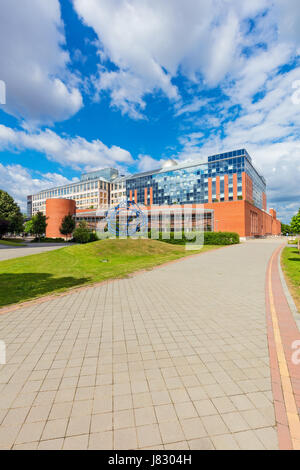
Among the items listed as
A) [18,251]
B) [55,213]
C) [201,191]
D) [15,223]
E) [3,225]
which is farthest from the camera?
[201,191]

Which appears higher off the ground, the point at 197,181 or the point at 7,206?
the point at 197,181

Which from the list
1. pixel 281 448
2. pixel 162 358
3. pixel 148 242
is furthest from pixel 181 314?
pixel 148 242

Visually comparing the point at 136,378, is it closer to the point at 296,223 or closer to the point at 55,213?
the point at 296,223

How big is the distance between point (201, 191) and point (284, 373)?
8171 cm

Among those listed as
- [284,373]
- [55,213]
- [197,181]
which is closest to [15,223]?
[55,213]

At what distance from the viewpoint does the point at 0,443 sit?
89.2 inches

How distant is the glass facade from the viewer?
74.1 meters

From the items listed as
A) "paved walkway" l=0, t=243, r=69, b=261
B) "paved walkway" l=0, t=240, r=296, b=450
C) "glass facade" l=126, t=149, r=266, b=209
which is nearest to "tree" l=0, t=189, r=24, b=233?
"paved walkway" l=0, t=243, r=69, b=261

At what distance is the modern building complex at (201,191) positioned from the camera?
2120 inches

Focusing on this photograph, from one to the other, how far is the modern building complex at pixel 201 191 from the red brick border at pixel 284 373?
47812 mm

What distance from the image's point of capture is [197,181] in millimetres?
82188

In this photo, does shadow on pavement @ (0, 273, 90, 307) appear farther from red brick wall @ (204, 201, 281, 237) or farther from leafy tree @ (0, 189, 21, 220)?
leafy tree @ (0, 189, 21, 220)
